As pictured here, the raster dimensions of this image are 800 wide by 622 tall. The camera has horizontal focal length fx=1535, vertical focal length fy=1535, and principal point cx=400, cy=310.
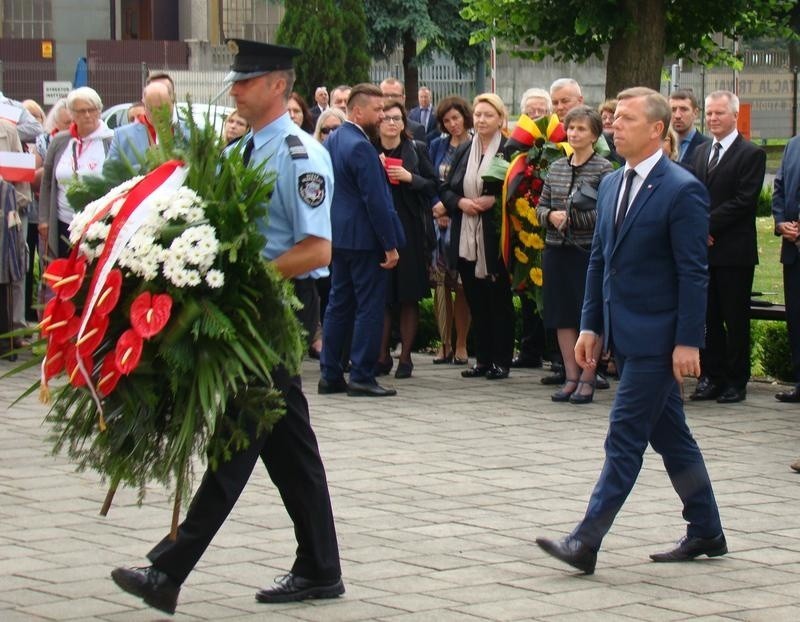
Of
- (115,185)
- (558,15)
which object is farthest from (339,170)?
(558,15)

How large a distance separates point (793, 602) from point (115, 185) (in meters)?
2.99

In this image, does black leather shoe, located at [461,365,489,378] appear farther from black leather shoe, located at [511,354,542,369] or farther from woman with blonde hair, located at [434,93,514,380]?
black leather shoe, located at [511,354,542,369]

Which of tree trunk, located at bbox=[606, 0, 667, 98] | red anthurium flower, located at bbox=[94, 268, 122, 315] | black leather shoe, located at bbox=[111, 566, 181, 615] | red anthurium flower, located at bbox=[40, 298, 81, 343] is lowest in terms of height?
black leather shoe, located at bbox=[111, 566, 181, 615]

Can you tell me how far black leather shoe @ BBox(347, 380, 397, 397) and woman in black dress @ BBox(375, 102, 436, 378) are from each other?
2.86 feet

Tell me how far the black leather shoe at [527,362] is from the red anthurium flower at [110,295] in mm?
7443

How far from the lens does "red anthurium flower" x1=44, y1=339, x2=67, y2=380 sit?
5.33 meters

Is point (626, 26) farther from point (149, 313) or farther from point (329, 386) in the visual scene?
point (149, 313)

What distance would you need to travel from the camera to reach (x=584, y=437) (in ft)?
30.8

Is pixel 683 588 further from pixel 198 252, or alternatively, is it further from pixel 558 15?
pixel 558 15

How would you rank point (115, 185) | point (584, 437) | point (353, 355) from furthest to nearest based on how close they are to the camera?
point (353, 355), point (584, 437), point (115, 185)

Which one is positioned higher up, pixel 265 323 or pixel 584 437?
pixel 265 323

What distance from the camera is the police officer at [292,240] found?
5719mm

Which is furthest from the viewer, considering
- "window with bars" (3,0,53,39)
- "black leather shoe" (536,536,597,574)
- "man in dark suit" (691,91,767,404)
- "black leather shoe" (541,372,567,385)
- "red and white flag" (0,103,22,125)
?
"window with bars" (3,0,53,39)

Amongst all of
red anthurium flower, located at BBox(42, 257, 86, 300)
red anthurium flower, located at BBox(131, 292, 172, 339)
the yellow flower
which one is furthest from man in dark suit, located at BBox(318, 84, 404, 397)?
red anthurium flower, located at BBox(131, 292, 172, 339)
